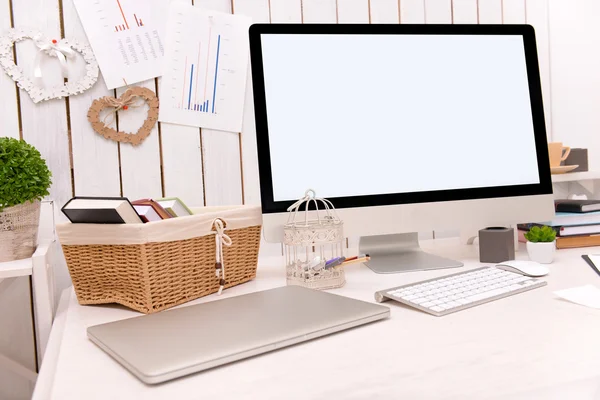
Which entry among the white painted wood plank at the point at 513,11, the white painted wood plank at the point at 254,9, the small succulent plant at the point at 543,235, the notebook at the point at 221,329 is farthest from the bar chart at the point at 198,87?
the white painted wood plank at the point at 513,11

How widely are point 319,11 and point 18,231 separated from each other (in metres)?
1.03

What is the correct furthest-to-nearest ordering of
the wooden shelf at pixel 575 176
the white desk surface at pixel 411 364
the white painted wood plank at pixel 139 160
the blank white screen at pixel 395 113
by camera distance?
1. the wooden shelf at pixel 575 176
2. the white painted wood plank at pixel 139 160
3. the blank white screen at pixel 395 113
4. the white desk surface at pixel 411 364

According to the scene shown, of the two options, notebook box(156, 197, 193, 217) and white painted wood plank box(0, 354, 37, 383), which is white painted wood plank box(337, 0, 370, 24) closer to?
notebook box(156, 197, 193, 217)

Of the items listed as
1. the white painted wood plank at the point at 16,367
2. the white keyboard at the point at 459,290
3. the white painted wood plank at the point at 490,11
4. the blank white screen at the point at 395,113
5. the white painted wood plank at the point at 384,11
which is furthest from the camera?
the white painted wood plank at the point at 490,11

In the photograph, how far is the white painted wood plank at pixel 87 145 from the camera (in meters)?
1.35

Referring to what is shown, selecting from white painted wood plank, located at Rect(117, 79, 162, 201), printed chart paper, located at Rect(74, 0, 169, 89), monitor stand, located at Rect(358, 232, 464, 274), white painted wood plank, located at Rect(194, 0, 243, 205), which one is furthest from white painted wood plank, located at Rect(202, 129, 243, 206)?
monitor stand, located at Rect(358, 232, 464, 274)

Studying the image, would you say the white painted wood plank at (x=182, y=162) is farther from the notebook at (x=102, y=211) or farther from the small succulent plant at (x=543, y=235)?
the small succulent plant at (x=543, y=235)

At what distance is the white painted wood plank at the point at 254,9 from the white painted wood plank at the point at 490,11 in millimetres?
748

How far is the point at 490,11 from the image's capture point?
1.77m

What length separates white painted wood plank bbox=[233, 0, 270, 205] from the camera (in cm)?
151

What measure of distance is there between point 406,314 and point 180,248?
40cm

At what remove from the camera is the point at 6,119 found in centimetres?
131

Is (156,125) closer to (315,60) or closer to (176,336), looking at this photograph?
(315,60)

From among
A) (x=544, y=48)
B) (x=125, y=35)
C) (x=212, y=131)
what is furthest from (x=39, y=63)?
(x=544, y=48)
